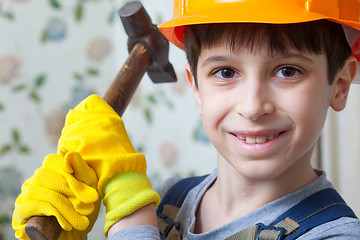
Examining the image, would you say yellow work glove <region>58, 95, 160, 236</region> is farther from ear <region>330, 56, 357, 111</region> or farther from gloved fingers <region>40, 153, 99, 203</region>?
ear <region>330, 56, 357, 111</region>

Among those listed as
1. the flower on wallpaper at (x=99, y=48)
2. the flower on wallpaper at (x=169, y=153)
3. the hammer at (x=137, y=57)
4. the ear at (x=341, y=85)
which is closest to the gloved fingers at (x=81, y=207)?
the hammer at (x=137, y=57)

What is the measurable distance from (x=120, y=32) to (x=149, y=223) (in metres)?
1.62

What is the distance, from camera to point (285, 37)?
743 millimetres

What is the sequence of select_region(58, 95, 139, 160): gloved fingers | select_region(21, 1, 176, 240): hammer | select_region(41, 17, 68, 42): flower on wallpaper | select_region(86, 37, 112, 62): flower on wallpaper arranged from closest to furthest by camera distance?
1. select_region(58, 95, 139, 160): gloved fingers
2. select_region(21, 1, 176, 240): hammer
3. select_region(41, 17, 68, 42): flower on wallpaper
4. select_region(86, 37, 112, 62): flower on wallpaper

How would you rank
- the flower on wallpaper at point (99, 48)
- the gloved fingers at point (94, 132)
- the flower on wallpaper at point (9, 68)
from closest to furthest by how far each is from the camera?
the gloved fingers at point (94, 132)
the flower on wallpaper at point (9, 68)
the flower on wallpaper at point (99, 48)

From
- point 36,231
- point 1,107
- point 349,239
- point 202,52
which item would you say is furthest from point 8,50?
point 349,239

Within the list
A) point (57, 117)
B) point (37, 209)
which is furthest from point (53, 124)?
point (37, 209)

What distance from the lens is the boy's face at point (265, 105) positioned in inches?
29.2

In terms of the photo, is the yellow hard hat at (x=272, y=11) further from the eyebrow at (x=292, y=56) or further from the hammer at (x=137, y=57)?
the hammer at (x=137, y=57)

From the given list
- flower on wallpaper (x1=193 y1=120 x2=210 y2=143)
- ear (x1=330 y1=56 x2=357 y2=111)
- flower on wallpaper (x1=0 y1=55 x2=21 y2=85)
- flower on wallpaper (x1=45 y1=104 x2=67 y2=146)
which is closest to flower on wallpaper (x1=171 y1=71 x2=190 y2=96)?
flower on wallpaper (x1=193 y1=120 x2=210 y2=143)

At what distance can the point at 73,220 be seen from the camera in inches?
26.8

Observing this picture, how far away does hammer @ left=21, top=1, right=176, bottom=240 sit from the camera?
0.90 m

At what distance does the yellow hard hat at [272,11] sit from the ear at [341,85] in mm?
81

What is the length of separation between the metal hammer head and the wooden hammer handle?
0.05ft
